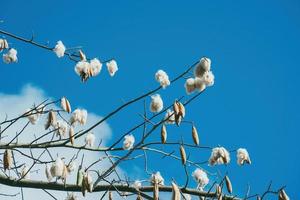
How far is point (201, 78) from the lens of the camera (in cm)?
388

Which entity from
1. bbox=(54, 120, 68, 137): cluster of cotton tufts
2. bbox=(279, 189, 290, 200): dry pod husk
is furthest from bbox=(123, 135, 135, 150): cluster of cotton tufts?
bbox=(279, 189, 290, 200): dry pod husk

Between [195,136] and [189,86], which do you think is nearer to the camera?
[195,136]

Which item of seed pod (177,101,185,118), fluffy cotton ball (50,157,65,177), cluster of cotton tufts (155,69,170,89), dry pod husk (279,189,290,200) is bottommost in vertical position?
dry pod husk (279,189,290,200)

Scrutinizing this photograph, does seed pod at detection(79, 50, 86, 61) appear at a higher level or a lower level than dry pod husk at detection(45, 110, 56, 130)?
higher

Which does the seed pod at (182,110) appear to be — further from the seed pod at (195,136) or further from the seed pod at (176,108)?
the seed pod at (195,136)

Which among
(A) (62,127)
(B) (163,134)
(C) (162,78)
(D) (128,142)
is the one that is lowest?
(B) (163,134)

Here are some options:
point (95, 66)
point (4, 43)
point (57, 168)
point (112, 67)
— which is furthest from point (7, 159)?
point (112, 67)

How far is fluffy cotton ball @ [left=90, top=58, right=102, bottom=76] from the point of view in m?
4.54

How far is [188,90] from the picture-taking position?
3.95 meters

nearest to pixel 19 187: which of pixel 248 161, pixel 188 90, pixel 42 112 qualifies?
pixel 42 112

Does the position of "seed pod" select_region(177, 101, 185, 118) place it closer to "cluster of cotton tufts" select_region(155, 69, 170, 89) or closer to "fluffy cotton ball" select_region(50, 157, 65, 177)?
"cluster of cotton tufts" select_region(155, 69, 170, 89)

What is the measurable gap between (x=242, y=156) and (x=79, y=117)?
1.35 meters

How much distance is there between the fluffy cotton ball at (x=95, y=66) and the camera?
4.54 m

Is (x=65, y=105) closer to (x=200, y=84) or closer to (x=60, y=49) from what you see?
(x=60, y=49)
